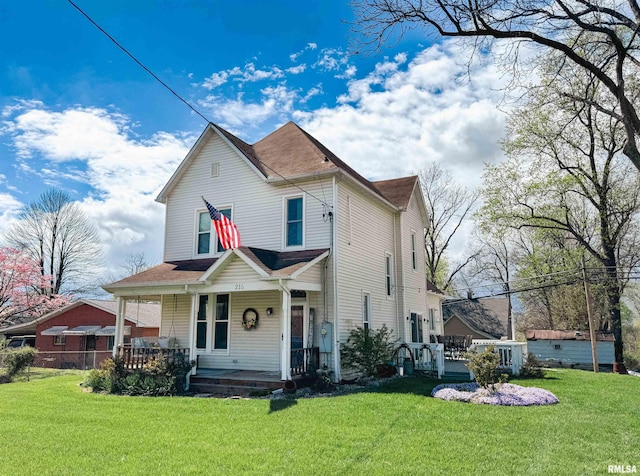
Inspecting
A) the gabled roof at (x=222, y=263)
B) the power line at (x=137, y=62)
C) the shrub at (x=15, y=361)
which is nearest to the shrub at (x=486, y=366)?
the gabled roof at (x=222, y=263)

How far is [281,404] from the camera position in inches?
381

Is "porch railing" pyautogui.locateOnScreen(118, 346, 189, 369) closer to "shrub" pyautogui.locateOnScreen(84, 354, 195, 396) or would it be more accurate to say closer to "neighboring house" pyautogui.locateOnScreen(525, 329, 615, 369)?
"shrub" pyautogui.locateOnScreen(84, 354, 195, 396)

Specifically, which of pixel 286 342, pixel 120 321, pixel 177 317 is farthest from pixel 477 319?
pixel 120 321

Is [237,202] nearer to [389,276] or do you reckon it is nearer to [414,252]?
[389,276]

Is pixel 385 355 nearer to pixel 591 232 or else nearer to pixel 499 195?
pixel 499 195

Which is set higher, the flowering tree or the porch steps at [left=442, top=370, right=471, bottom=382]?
the flowering tree

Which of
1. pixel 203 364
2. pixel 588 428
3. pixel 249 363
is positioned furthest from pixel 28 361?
pixel 588 428

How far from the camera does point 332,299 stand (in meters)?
13.4

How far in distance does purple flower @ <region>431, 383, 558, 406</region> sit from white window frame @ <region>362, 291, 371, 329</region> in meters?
4.67

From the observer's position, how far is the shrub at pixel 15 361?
58.2ft

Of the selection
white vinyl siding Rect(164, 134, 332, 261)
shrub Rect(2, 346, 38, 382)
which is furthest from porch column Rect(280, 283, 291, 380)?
shrub Rect(2, 346, 38, 382)

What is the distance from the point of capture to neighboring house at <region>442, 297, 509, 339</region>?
38.4 metres

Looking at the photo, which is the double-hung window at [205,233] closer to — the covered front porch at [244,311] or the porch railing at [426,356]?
the covered front porch at [244,311]

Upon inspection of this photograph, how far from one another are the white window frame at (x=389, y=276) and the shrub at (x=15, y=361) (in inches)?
576
